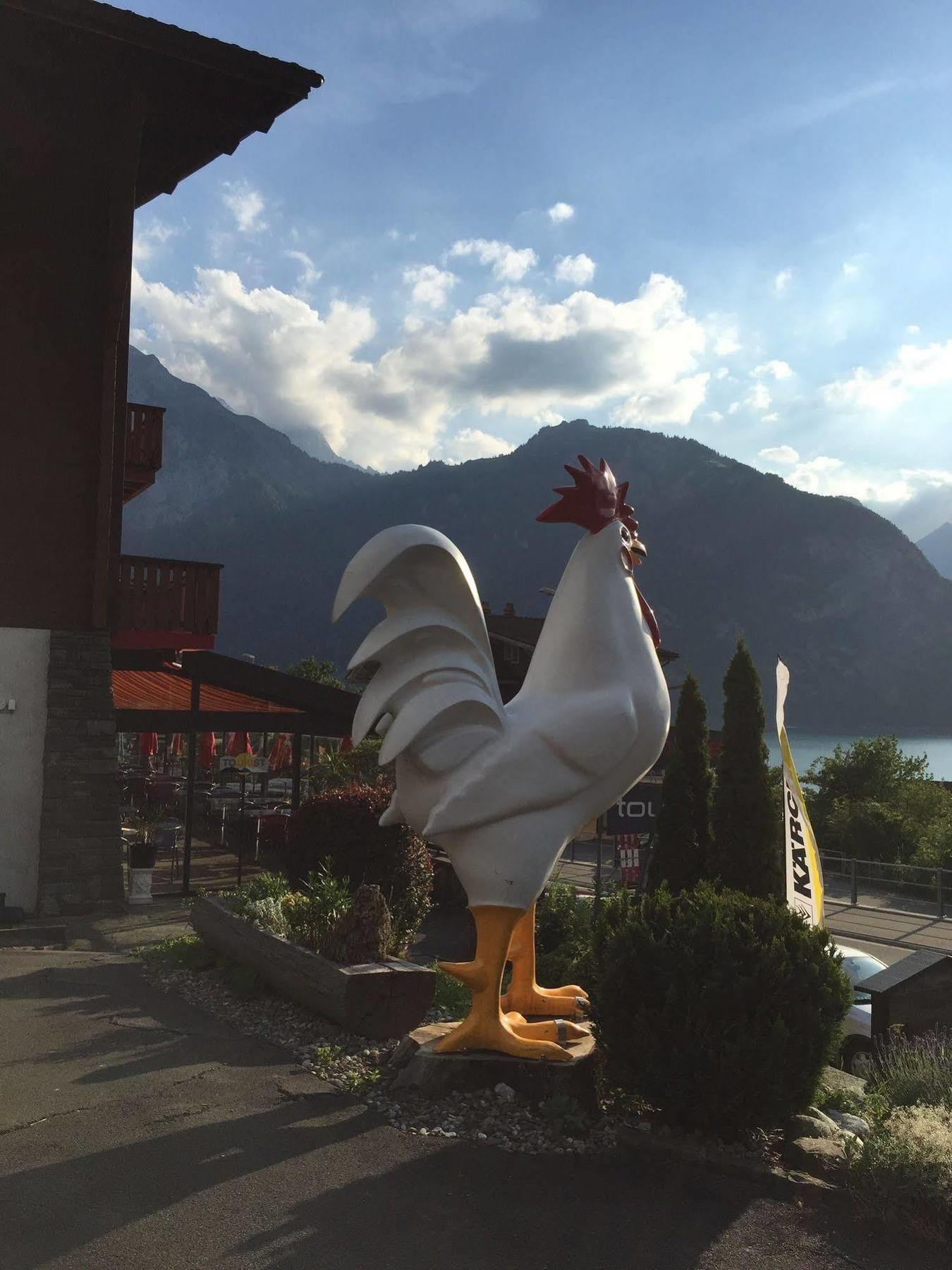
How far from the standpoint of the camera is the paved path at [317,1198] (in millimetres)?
3729

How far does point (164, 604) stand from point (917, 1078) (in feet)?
37.9

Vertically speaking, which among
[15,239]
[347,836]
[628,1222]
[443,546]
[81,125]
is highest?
[81,125]

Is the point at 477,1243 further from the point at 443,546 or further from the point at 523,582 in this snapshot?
the point at 523,582

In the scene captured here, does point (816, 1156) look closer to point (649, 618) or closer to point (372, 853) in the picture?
point (649, 618)

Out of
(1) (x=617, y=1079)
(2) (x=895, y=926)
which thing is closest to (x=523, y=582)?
(2) (x=895, y=926)

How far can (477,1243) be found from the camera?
12.6 ft

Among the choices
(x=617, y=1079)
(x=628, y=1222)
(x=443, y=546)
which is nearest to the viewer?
(x=628, y=1222)

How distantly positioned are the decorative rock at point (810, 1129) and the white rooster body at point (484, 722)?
1.78 m

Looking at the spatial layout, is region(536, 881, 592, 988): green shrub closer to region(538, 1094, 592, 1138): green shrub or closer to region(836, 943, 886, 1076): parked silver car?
region(836, 943, 886, 1076): parked silver car

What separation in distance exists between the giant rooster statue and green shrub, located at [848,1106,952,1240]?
5.42 feet

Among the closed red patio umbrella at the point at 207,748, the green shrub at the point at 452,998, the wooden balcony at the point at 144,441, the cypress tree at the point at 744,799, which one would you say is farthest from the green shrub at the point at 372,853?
the closed red patio umbrella at the point at 207,748

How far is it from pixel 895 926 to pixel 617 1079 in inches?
534

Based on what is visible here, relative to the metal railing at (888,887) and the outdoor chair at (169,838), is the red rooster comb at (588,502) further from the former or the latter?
the metal railing at (888,887)

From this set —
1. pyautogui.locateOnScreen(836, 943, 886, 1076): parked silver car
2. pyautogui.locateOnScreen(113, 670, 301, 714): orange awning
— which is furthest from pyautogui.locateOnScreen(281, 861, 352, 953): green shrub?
pyautogui.locateOnScreen(113, 670, 301, 714): orange awning
